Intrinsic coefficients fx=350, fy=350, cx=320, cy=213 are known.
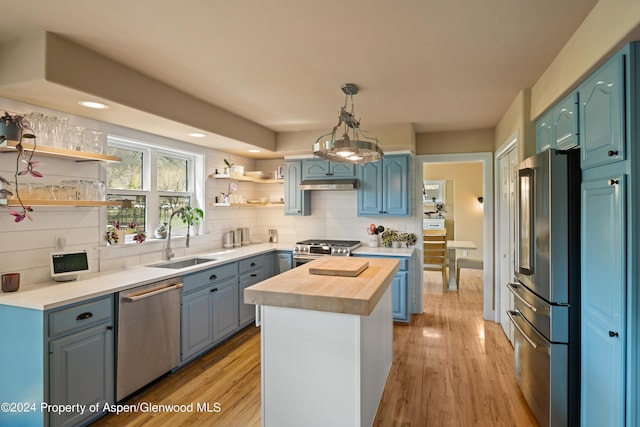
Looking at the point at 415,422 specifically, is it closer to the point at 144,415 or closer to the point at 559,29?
the point at 144,415

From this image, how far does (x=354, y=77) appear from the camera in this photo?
2.77m

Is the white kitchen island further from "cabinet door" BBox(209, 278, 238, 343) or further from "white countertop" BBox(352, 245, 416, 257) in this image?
"white countertop" BBox(352, 245, 416, 257)

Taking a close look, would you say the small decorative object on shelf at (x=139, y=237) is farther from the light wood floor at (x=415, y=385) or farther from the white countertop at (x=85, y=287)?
the light wood floor at (x=415, y=385)

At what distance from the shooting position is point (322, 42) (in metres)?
2.19

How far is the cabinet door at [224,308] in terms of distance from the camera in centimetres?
349

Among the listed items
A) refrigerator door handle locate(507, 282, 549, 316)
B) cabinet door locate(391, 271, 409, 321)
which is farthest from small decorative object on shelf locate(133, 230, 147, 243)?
refrigerator door handle locate(507, 282, 549, 316)

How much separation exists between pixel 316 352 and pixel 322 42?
1.86 meters

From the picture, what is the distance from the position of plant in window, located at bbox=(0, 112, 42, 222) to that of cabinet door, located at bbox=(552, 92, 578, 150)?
Result: 3.38 meters

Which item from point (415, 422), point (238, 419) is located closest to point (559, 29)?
point (415, 422)

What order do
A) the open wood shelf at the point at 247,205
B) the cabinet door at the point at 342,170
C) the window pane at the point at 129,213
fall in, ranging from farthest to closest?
the cabinet door at the point at 342,170 < the open wood shelf at the point at 247,205 < the window pane at the point at 129,213

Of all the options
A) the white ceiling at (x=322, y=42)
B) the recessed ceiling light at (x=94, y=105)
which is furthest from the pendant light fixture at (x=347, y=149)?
the recessed ceiling light at (x=94, y=105)

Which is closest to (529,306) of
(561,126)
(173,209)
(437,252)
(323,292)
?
(561,126)

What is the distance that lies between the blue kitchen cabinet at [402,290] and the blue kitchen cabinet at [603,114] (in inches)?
95.6

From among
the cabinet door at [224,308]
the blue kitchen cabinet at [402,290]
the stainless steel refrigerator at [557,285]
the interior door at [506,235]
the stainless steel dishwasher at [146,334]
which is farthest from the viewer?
the blue kitchen cabinet at [402,290]
